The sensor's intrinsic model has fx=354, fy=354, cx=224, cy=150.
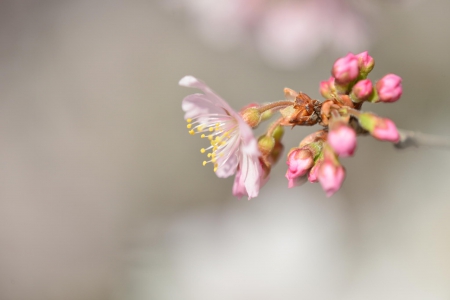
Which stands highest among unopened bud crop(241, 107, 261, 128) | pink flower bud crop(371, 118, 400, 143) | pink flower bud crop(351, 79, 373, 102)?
pink flower bud crop(351, 79, 373, 102)

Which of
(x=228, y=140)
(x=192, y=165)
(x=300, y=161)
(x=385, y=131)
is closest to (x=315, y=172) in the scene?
(x=300, y=161)

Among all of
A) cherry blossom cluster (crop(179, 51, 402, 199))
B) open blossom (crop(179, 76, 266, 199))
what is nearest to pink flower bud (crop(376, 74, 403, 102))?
cherry blossom cluster (crop(179, 51, 402, 199))

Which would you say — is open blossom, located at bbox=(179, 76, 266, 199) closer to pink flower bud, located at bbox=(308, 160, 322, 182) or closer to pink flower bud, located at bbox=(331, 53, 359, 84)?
pink flower bud, located at bbox=(308, 160, 322, 182)

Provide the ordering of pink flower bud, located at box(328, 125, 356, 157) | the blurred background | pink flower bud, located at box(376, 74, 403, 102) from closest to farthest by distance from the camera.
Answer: pink flower bud, located at box(328, 125, 356, 157)
pink flower bud, located at box(376, 74, 403, 102)
the blurred background

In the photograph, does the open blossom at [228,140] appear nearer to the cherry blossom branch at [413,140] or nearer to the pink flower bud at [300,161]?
the pink flower bud at [300,161]

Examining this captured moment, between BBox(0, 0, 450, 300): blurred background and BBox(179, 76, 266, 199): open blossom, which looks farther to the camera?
BBox(0, 0, 450, 300): blurred background

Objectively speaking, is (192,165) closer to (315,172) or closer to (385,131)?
(315,172)

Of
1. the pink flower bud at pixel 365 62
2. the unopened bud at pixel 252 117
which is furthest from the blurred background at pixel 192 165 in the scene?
the unopened bud at pixel 252 117
